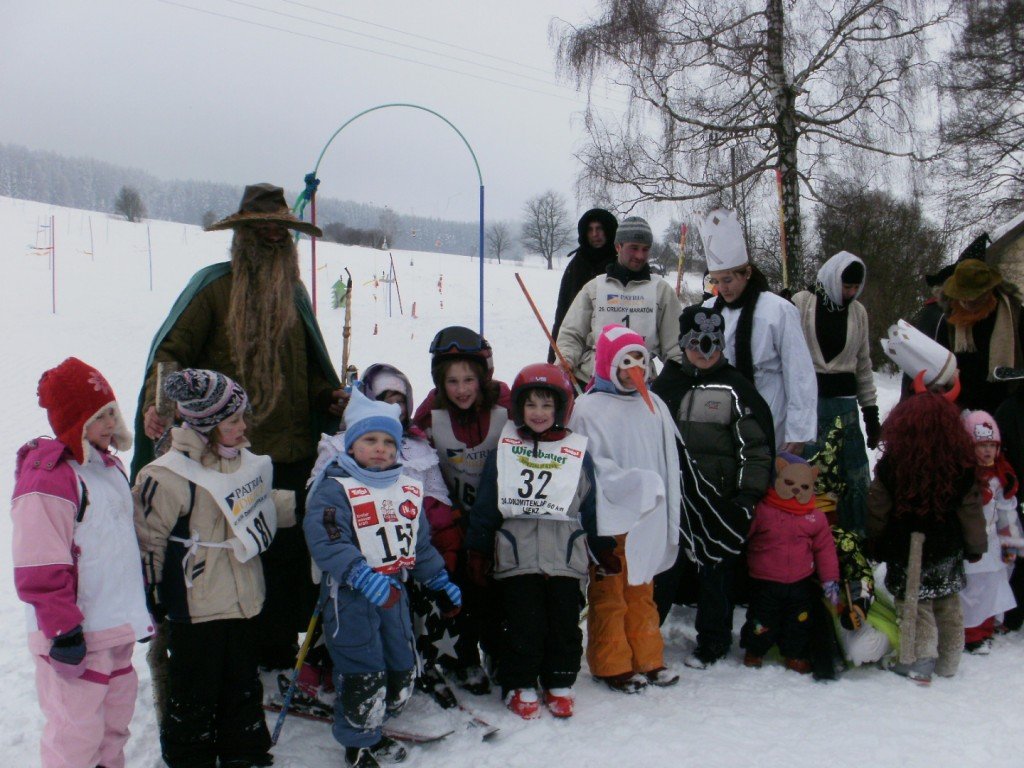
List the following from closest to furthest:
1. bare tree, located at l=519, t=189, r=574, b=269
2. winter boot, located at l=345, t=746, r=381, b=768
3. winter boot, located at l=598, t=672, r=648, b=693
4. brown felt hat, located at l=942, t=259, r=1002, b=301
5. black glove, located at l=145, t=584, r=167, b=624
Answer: black glove, located at l=145, t=584, r=167, b=624 < winter boot, located at l=345, t=746, r=381, b=768 < winter boot, located at l=598, t=672, r=648, b=693 < brown felt hat, located at l=942, t=259, r=1002, b=301 < bare tree, located at l=519, t=189, r=574, b=269

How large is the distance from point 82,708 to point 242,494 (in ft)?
2.92

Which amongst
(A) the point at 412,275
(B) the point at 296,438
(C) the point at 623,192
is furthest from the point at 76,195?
(B) the point at 296,438

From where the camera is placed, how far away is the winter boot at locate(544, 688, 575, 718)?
11.4 ft

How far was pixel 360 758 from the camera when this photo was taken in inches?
119

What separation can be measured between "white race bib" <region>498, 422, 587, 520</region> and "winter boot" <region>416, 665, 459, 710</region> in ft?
2.87

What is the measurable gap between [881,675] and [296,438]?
3246 mm

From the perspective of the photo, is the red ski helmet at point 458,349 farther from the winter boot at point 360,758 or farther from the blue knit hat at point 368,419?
the winter boot at point 360,758

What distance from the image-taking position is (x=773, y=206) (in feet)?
41.3

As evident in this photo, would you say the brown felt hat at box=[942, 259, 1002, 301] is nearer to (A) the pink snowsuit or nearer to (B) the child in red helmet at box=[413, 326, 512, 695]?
(B) the child in red helmet at box=[413, 326, 512, 695]

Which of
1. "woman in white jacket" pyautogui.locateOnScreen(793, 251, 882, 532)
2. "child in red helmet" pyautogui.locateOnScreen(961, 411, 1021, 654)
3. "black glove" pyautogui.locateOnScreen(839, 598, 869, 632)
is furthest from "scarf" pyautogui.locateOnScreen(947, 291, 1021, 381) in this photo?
"black glove" pyautogui.locateOnScreen(839, 598, 869, 632)

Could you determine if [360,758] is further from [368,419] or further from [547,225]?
[547,225]

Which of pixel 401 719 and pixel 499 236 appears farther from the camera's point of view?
pixel 499 236

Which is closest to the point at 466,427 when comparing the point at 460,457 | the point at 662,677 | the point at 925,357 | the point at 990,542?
the point at 460,457

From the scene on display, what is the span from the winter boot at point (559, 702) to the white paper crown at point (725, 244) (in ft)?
8.39
